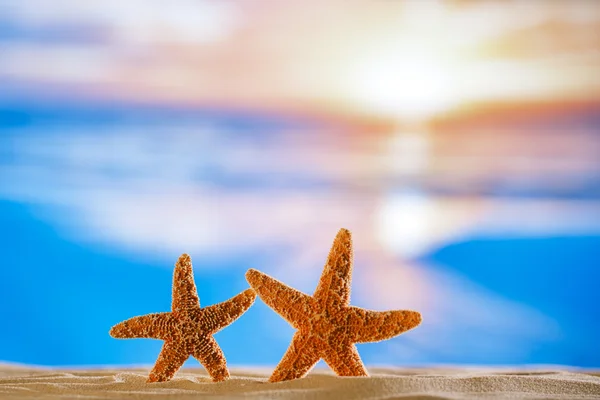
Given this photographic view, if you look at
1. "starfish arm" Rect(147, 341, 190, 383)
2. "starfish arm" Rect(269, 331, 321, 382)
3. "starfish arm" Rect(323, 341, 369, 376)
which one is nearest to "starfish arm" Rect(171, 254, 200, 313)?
"starfish arm" Rect(147, 341, 190, 383)

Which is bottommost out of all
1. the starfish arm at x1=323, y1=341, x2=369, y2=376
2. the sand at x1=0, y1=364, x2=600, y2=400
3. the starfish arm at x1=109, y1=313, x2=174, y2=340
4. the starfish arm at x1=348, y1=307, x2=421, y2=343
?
the sand at x1=0, y1=364, x2=600, y2=400

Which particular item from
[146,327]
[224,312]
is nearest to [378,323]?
[224,312]

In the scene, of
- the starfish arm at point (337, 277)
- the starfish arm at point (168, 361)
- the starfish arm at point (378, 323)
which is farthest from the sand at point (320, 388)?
the starfish arm at point (337, 277)

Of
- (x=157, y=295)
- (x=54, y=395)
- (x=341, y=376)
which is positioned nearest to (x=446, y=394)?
(x=341, y=376)

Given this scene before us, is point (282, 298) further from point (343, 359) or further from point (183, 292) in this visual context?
point (183, 292)

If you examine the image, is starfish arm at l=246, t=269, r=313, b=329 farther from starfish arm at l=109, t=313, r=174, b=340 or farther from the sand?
starfish arm at l=109, t=313, r=174, b=340

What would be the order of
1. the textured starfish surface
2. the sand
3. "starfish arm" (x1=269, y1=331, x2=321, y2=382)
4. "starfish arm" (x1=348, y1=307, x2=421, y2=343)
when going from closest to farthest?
the sand
"starfish arm" (x1=348, y1=307, x2=421, y2=343)
"starfish arm" (x1=269, y1=331, x2=321, y2=382)
the textured starfish surface

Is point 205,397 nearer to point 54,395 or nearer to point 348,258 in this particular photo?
point 54,395
